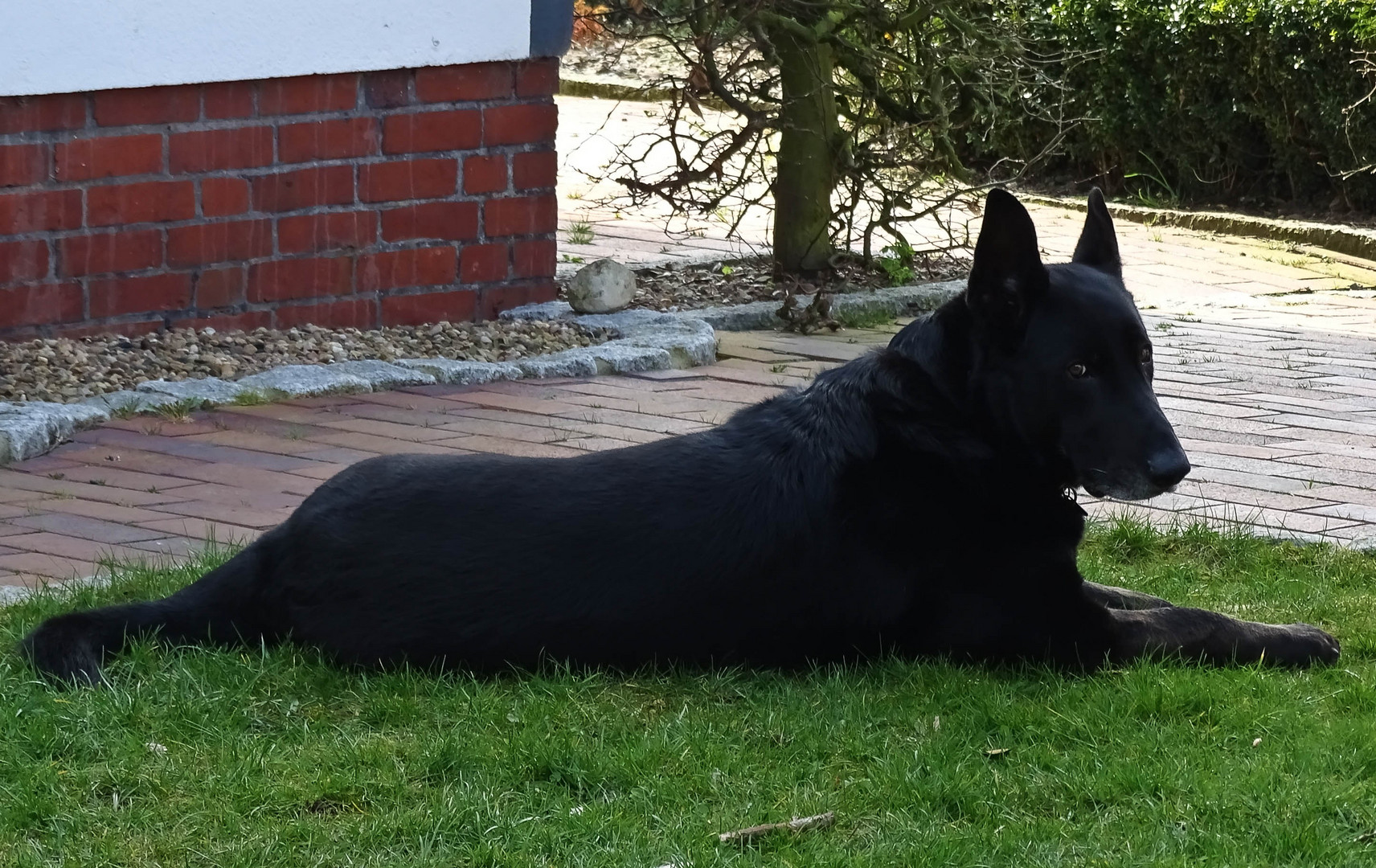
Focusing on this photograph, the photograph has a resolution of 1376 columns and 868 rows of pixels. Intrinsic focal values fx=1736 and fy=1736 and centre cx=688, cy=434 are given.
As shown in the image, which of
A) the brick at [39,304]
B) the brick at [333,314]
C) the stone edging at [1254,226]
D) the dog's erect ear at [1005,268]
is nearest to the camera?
the dog's erect ear at [1005,268]

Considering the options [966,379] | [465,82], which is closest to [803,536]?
[966,379]

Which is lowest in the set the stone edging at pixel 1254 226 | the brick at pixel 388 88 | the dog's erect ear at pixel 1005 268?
the stone edging at pixel 1254 226

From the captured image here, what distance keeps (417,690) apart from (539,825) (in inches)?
25.6

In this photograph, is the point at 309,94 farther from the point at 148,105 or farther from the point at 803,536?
the point at 803,536

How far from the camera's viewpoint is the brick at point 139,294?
6418mm

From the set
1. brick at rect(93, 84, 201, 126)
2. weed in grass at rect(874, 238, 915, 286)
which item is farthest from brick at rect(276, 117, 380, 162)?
weed in grass at rect(874, 238, 915, 286)

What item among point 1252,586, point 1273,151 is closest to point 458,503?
point 1252,586

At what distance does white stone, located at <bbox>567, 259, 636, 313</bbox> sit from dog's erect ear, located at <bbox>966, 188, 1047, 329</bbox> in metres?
3.93

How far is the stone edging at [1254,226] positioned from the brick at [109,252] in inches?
323

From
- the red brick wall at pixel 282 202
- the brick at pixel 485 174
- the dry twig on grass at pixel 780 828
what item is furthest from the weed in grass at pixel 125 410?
the dry twig on grass at pixel 780 828

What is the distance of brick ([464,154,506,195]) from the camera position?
734cm

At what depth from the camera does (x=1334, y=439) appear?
19.7ft

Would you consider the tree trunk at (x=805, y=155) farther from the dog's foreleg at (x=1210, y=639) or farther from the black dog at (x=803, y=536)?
the dog's foreleg at (x=1210, y=639)

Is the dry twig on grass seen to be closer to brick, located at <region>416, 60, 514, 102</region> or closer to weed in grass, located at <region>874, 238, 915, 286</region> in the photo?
brick, located at <region>416, 60, 514, 102</region>
